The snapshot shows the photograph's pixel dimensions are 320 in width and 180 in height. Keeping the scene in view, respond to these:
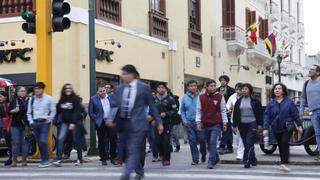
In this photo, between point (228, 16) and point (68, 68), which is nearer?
point (68, 68)

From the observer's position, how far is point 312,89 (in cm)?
1215

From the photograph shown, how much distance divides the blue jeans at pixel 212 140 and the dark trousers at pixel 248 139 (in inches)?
19.7

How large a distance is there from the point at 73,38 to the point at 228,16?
16423 millimetres

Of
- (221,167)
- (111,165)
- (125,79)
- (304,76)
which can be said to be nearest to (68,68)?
(111,165)

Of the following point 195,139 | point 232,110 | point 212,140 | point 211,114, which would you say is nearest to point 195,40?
point 232,110

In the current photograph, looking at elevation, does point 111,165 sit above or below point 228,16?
below

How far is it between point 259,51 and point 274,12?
21.6 feet

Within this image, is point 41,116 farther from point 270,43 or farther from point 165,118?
point 270,43

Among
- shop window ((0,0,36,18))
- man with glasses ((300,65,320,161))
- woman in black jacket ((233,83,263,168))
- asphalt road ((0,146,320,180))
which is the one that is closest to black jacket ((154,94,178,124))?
asphalt road ((0,146,320,180))

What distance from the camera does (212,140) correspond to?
1160cm

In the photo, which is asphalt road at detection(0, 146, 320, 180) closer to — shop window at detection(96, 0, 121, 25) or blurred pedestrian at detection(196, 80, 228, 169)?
blurred pedestrian at detection(196, 80, 228, 169)

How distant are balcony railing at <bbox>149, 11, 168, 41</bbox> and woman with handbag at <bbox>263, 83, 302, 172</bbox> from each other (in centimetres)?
1421

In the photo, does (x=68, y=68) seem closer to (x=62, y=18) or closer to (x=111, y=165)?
(x=62, y=18)

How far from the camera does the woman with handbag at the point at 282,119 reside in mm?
10953
